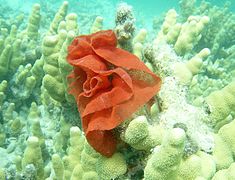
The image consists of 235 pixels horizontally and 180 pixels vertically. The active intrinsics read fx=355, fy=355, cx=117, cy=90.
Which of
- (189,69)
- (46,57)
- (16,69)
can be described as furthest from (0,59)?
(189,69)

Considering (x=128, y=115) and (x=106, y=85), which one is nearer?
(x=128, y=115)

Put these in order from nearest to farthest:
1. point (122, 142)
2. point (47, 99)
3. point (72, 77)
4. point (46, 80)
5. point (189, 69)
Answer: point (122, 142), point (72, 77), point (189, 69), point (46, 80), point (47, 99)

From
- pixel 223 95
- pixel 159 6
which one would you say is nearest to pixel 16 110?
pixel 223 95

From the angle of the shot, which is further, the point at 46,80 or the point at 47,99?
the point at 47,99

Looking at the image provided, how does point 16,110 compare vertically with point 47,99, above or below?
below

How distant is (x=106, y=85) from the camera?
235 centimetres

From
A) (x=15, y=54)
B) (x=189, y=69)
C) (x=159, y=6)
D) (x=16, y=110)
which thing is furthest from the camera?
(x=159, y=6)

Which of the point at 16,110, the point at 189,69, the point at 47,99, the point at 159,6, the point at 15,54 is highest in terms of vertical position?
the point at 159,6

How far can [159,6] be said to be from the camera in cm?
3641

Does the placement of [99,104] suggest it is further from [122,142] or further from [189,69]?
[189,69]

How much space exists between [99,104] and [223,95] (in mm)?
942

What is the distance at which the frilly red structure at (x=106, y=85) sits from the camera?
7.33 ft

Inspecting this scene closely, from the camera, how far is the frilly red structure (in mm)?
2234

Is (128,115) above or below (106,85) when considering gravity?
below
